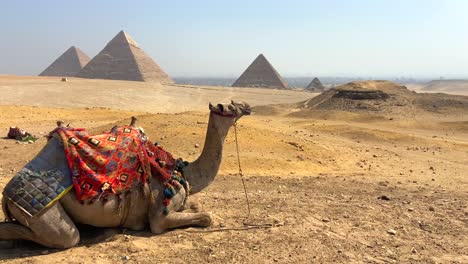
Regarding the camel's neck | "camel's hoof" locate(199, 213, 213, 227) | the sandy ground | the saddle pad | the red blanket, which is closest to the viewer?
the saddle pad

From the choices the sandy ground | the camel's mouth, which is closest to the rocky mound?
the sandy ground

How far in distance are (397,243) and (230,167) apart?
4.85 metres

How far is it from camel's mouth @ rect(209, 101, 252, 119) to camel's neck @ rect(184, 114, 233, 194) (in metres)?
0.07

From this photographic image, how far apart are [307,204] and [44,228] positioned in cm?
386

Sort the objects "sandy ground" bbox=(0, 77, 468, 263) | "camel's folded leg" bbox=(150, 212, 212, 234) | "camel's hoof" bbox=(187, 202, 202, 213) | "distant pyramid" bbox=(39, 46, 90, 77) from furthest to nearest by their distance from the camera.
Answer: "distant pyramid" bbox=(39, 46, 90, 77), "camel's hoof" bbox=(187, 202, 202, 213), "camel's folded leg" bbox=(150, 212, 212, 234), "sandy ground" bbox=(0, 77, 468, 263)

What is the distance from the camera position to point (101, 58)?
92750 mm

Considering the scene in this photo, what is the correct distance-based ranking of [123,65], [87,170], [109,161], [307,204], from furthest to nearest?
[123,65], [307,204], [109,161], [87,170]

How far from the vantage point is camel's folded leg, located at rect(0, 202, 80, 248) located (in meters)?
4.44

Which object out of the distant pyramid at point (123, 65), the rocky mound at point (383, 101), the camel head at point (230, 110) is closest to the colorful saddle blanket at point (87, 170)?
the camel head at point (230, 110)

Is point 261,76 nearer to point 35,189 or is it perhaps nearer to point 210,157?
point 210,157

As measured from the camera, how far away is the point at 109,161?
493 centimetres

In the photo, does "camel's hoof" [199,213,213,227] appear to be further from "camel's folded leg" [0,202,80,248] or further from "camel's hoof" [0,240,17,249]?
"camel's hoof" [0,240,17,249]

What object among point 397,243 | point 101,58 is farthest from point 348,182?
point 101,58

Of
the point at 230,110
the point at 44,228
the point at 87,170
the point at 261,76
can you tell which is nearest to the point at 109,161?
the point at 87,170
